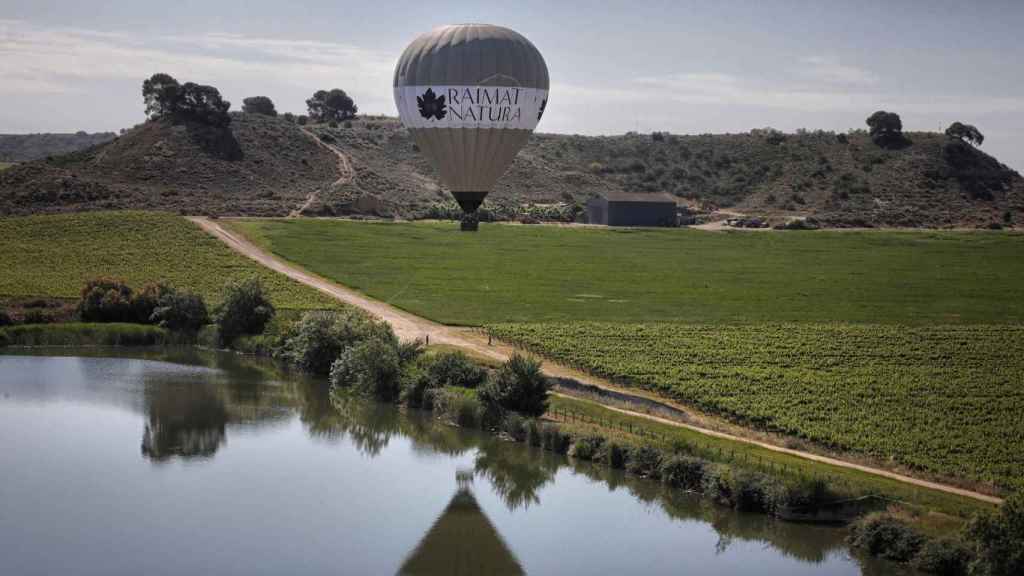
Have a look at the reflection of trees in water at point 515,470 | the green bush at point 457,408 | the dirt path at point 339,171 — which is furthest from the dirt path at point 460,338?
the dirt path at point 339,171

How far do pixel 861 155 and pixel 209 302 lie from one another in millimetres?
91266

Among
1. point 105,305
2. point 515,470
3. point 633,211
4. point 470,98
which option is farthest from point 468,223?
point 633,211

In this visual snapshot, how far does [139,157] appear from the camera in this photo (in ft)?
361

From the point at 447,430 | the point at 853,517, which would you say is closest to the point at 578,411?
the point at 447,430

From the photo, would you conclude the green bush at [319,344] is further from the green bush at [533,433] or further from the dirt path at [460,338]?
the green bush at [533,433]

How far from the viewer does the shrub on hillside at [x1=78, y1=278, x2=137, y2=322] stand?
63.4 m

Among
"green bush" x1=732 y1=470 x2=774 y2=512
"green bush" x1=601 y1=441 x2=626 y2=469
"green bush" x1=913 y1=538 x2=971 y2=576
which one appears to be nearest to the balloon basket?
"green bush" x1=601 y1=441 x2=626 y2=469

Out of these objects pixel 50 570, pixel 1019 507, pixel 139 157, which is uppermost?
pixel 139 157

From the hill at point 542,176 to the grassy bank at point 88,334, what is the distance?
33593mm

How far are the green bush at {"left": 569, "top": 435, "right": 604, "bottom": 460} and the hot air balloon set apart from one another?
17276 mm

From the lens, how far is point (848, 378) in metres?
49.1

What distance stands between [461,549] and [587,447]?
786 centimetres

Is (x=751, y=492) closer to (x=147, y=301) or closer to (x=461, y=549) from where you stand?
(x=461, y=549)

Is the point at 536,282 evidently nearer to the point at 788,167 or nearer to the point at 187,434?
the point at 187,434
